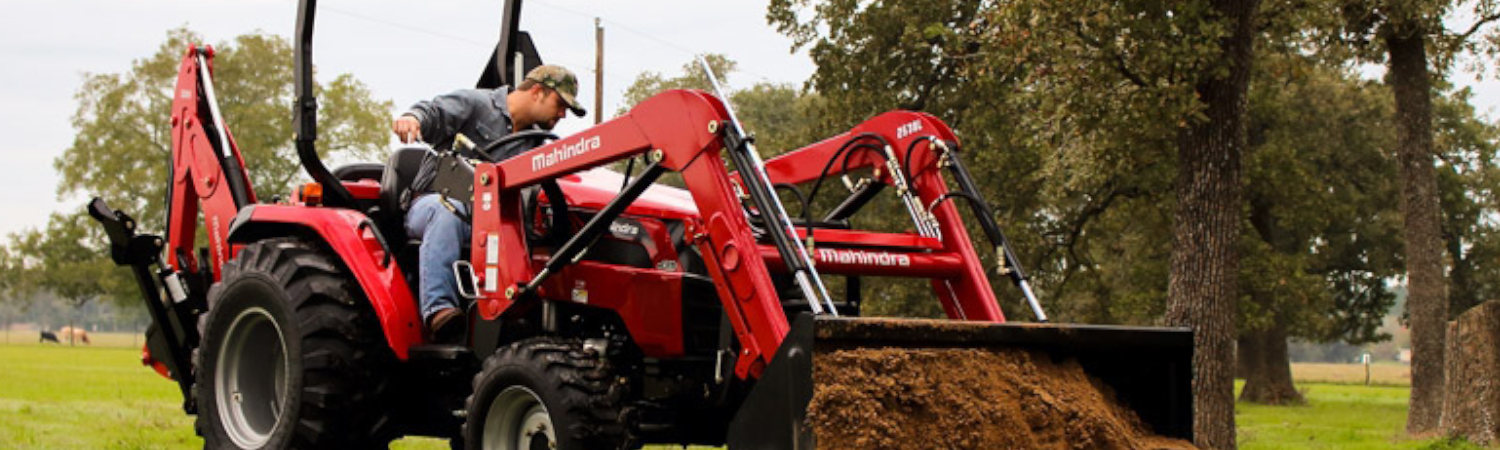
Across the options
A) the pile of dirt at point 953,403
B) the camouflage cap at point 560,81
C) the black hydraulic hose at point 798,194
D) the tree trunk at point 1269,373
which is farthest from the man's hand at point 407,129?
the tree trunk at point 1269,373

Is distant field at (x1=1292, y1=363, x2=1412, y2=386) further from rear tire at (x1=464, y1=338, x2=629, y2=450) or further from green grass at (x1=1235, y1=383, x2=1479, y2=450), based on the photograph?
rear tire at (x1=464, y1=338, x2=629, y2=450)

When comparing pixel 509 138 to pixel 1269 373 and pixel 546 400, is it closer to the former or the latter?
pixel 546 400

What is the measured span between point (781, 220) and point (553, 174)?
3.44 feet

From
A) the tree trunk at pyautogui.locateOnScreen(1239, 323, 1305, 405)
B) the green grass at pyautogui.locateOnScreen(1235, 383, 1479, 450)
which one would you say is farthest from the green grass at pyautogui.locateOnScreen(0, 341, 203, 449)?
the tree trunk at pyautogui.locateOnScreen(1239, 323, 1305, 405)

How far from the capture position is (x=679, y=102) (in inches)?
230

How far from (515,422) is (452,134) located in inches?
70.3

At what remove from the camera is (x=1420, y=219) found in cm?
1800

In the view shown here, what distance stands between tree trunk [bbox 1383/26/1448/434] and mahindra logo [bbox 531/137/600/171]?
1362 centimetres

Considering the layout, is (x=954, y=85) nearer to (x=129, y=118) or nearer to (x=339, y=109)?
(x=339, y=109)

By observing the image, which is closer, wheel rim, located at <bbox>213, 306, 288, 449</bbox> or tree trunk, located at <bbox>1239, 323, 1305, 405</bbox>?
wheel rim, located at <bbox>213, 306, 288, 449</bbox>

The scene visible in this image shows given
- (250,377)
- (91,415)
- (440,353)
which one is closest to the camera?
(440,353)

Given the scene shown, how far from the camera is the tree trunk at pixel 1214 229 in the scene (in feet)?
41.6

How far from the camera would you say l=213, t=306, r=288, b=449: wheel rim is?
7.44m

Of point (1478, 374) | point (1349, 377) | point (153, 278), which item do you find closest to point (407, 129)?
point (153, 278)
